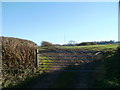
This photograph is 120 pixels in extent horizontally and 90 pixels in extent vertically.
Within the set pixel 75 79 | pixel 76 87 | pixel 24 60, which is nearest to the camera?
pixel 76 87

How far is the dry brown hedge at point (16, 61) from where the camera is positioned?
188 inches

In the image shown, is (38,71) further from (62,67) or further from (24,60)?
(62,67)

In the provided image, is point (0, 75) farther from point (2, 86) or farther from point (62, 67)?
point (62, 67)

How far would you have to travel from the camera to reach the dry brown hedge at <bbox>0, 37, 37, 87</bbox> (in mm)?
4785

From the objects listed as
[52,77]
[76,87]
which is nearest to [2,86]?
[52,77]

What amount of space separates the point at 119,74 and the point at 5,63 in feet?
14.8

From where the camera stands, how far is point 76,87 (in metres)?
4.11

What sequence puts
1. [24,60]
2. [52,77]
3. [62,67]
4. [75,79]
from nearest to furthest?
[75,79] < [52,77] < [24,60] < [62,67]

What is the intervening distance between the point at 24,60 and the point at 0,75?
118 centimetres

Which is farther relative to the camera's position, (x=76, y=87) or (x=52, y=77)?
(x=52, y=77)

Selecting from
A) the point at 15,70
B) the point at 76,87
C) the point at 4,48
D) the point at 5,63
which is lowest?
the point at 76,87

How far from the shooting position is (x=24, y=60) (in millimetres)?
5523

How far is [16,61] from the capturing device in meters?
5.27

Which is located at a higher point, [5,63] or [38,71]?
[5,63]
